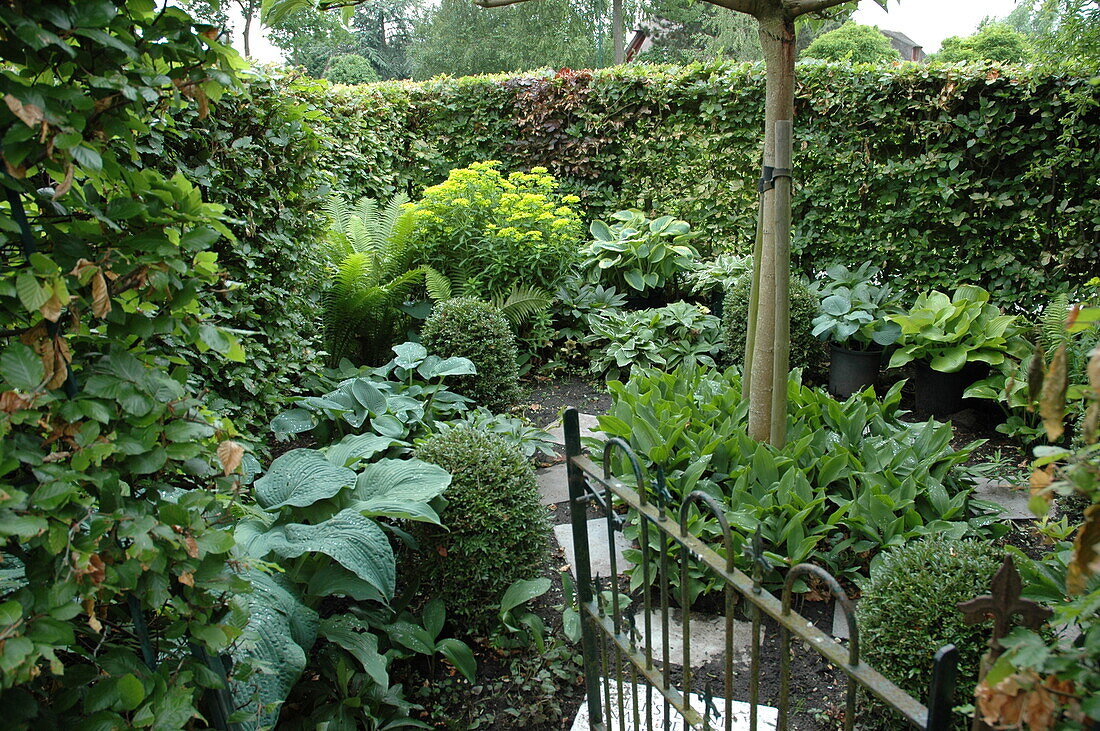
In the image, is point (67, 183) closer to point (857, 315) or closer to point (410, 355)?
point (410, 355)

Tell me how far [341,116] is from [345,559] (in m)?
4.48

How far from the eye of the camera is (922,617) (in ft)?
5.73

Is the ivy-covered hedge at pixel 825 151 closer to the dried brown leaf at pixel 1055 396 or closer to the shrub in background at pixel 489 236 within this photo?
the shrub in background at pixel 489 236

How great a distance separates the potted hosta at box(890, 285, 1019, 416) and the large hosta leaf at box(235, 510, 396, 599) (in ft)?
10.9

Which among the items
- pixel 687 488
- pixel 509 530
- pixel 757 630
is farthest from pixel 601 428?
pixel 757 630

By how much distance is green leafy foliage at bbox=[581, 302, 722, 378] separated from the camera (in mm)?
4598

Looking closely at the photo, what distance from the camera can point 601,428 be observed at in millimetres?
3059

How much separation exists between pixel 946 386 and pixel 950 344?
259mm

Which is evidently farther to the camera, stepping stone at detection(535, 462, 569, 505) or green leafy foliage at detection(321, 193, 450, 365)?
green leafy foliage at detection(321, 193, 450, 365)

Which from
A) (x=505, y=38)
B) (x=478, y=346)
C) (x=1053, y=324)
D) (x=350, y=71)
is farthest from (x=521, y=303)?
(x=505, y=38)

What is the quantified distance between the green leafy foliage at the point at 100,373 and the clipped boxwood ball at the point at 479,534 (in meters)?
1.17

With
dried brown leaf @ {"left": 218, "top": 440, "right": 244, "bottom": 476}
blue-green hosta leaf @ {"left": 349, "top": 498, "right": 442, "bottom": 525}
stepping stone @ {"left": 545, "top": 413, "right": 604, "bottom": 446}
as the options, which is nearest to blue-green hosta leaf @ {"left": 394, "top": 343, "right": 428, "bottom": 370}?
stepping stone @ {"left": 545, "top": 413, "right": 604, "bottom": 446}

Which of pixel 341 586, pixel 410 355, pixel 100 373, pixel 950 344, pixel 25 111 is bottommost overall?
pixel 341 586

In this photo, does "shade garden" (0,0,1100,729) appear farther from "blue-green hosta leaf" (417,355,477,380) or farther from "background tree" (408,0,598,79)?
"background tree" (408,0,598,79)
